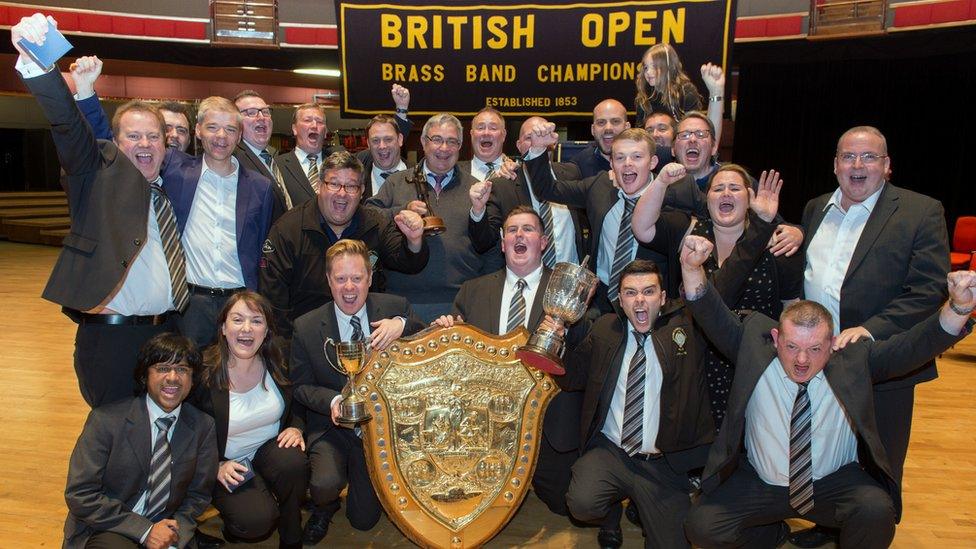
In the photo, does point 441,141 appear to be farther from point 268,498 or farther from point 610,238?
point 268,498

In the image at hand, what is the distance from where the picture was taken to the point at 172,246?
321cm

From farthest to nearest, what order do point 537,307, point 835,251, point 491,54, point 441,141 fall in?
1. point 491,54
2. point 441,141
3. point 537,307
4. point 835,251

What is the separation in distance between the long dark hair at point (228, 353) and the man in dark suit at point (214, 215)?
13.5 inches

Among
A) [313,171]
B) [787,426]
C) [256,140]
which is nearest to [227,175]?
[256,140]

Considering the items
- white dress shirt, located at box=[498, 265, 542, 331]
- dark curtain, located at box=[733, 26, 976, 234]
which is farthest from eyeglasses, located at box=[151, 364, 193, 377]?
dark curtain, located at box=[733, 26, 976, 234]

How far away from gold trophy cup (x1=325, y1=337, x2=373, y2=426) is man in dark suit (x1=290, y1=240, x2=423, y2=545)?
24 cm

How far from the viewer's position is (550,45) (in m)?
6.73

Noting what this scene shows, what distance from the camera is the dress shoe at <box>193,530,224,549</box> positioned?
3.28 metres

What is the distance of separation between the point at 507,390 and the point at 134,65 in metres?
11.2

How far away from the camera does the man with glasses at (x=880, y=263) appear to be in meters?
3.15

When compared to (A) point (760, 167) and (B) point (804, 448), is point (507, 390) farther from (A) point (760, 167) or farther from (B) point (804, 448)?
(A) point (760, 167)

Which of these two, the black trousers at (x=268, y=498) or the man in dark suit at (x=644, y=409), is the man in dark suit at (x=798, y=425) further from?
the black trousers at (x=268, y=498)

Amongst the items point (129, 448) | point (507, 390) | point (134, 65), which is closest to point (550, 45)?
point (507, 390)

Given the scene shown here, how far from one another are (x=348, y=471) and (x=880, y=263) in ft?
7.81
